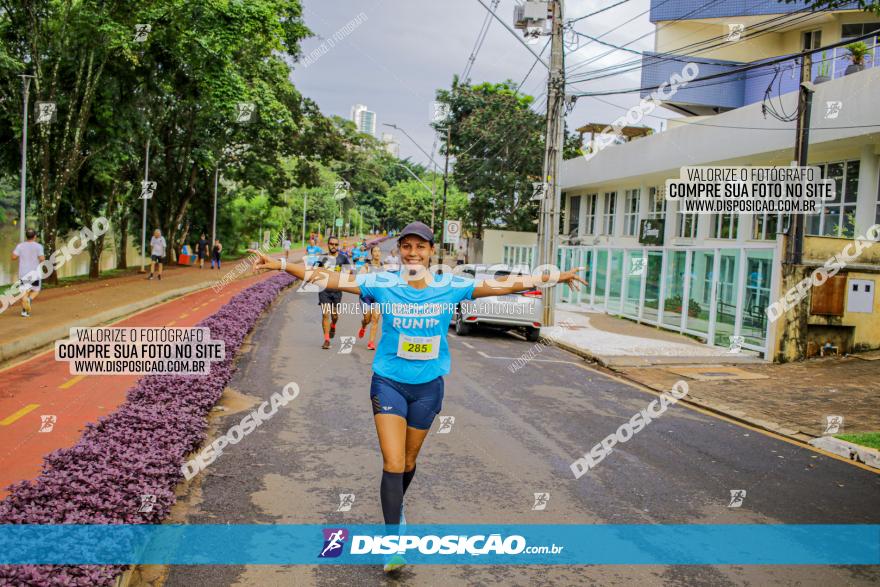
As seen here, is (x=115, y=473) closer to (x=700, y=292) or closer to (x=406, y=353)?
(x=406, y=353)

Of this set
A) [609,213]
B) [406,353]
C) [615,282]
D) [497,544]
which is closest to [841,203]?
[615,282]

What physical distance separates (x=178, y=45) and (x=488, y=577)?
69.2ft

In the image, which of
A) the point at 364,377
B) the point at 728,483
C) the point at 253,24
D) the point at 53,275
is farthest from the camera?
the point at 53,275

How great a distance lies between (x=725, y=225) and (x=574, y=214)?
13.4 meters

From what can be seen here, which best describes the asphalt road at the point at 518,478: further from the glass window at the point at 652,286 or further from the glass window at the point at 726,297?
the glass window at the point at 652,286

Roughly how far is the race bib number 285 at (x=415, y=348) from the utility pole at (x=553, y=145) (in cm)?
1451

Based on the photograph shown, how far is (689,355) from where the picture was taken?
1553 cm

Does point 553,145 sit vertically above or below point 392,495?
above

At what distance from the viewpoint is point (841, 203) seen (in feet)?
66.8

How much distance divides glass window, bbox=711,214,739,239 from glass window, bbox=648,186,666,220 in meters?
3.16

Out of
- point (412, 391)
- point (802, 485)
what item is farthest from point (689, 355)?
point (412, 391)

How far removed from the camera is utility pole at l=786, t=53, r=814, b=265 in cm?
1488

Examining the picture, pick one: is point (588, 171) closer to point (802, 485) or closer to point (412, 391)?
point (802, 485)

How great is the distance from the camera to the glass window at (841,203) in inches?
785
